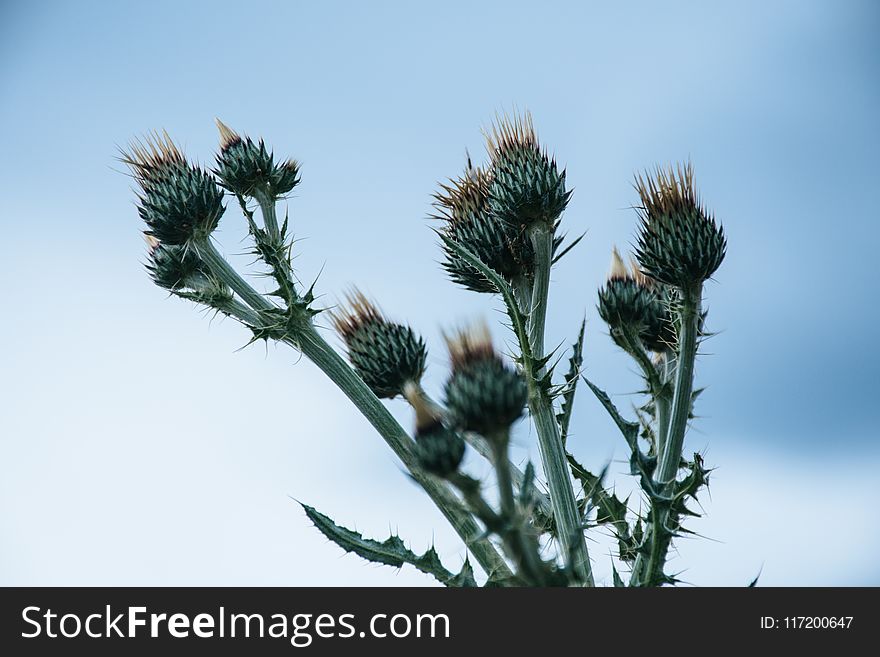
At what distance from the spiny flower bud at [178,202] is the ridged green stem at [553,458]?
1785 millimetres

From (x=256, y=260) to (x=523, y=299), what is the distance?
1.37m

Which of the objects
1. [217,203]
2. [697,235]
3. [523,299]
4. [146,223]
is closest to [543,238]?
[523,299]

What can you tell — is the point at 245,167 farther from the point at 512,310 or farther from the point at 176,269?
the point at 512,310

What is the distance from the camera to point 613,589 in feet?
8.90

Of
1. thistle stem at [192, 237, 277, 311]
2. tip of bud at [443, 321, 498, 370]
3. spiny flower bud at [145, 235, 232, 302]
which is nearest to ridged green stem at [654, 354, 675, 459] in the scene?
tip of bud at [443, 321, 498, 370]

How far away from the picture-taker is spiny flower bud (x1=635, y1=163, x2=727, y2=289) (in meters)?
3.64

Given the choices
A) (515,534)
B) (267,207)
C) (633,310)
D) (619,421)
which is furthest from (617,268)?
(515,534)

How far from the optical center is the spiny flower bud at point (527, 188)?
3982 mm

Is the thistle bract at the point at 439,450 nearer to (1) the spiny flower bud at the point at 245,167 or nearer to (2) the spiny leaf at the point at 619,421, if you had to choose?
(2) the spiny leaf at the point at 619,421

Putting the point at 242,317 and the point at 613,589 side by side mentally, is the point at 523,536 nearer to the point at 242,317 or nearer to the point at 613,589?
the point at 613,589

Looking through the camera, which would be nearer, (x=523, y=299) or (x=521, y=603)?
(x=521, y=603)

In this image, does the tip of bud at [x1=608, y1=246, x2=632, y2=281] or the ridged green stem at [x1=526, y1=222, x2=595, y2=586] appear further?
the tip of bud at [x1=608, y1=246, x2=632, y2=281]

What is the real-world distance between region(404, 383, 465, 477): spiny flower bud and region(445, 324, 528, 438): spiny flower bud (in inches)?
2.1

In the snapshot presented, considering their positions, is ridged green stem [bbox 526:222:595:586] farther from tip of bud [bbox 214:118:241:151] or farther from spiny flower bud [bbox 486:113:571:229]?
tip of bud [bbox 214:118:241:151]
